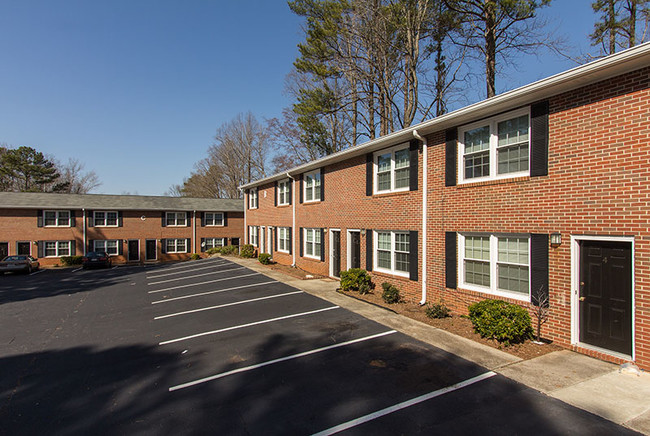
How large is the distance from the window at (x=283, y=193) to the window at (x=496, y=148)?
1269 cm

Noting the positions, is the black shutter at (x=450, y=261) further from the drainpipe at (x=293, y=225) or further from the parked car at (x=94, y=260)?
the parked car at (x=94, y=260)

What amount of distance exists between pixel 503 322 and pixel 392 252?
4.95 m

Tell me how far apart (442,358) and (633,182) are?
476cm

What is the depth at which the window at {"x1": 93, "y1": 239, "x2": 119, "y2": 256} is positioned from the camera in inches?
1130

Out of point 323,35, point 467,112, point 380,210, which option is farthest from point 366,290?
point 323,35

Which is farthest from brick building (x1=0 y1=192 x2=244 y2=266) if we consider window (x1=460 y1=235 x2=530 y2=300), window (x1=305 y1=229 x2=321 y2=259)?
window (x1=460 y1=235 x2=530 y2=300)

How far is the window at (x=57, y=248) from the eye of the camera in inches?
1057

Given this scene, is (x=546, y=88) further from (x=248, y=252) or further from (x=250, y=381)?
(x=248, y=252)

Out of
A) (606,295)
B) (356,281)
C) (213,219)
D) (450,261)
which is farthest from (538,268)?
(213,219)

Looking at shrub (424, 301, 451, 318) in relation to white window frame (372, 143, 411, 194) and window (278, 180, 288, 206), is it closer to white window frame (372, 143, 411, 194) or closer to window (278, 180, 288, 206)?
white window frame (372, 143, 411, 194)

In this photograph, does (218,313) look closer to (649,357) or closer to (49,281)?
(649,357)

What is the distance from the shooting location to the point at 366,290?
38.5ft

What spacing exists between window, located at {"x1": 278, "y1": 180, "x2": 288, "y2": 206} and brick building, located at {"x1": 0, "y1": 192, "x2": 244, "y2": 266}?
14157 millimetres

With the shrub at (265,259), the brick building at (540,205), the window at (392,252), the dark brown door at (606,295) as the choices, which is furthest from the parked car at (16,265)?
the dark brown door at (606,295)
